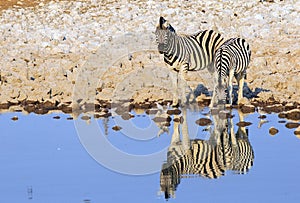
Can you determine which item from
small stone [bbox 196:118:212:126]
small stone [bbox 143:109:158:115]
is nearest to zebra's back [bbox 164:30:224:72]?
small stone [bbox 143:109:158:115]

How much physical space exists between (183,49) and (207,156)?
17.8 feet

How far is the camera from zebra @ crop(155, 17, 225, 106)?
15516 mm

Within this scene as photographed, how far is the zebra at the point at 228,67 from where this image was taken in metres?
15.1

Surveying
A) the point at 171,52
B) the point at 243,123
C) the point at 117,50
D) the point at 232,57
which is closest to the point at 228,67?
the point at 232,57

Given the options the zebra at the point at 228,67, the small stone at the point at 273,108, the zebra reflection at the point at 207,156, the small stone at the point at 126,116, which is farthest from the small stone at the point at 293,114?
the small stone at the point at 126,116

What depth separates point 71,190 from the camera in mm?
9094

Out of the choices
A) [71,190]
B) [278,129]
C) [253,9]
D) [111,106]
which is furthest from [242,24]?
[71,190]

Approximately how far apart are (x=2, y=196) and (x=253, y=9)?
1680 centimetres

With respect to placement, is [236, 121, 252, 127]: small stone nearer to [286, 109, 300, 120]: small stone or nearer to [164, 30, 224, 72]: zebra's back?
[286, 109, 300, 120]: small stone

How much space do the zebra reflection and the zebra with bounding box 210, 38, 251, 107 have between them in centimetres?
209

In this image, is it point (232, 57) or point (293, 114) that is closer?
point (293, 114)

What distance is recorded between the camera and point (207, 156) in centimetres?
1090

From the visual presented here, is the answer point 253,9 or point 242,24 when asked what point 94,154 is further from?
point 253,9

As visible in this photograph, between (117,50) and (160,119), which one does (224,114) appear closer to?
(160,119)
